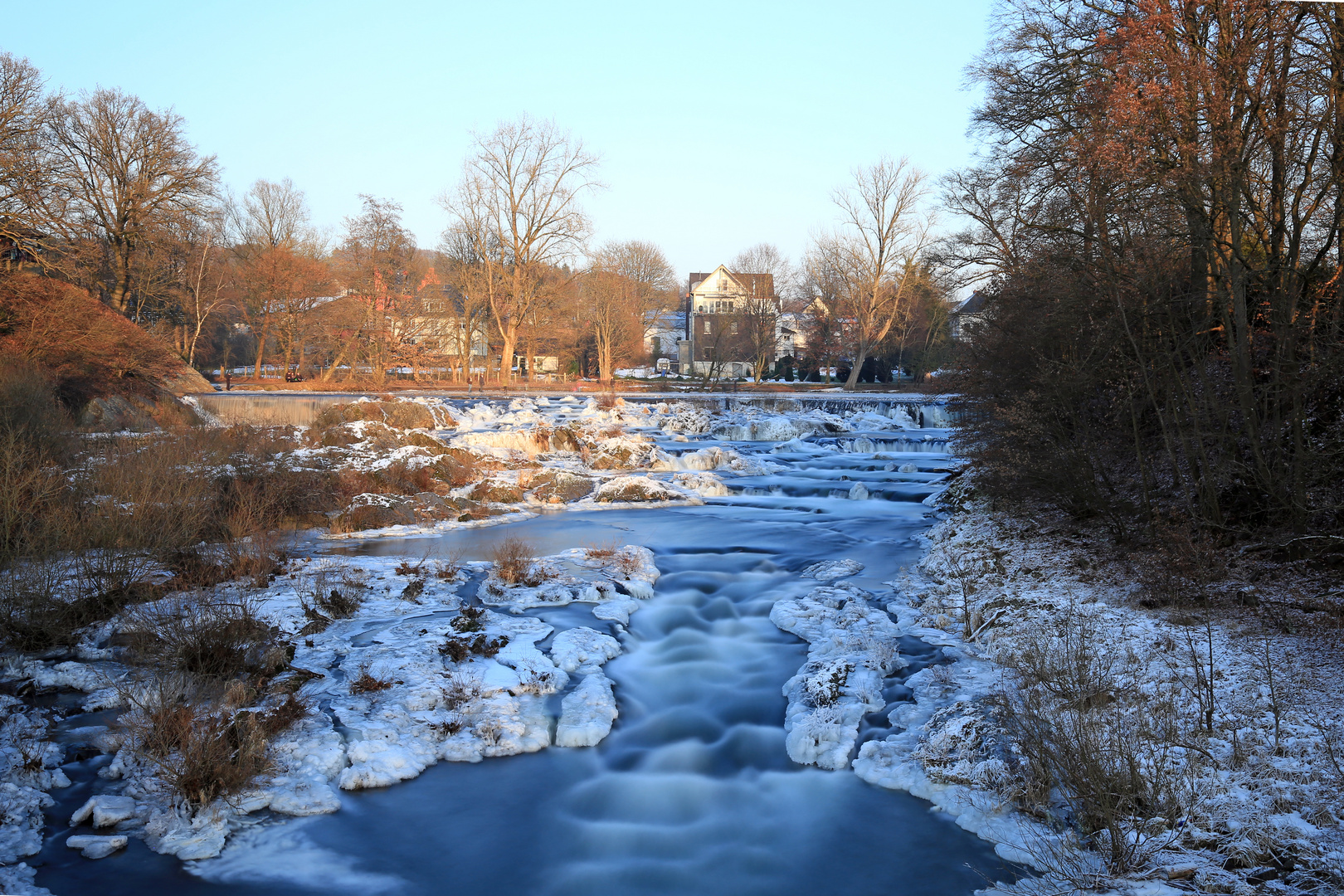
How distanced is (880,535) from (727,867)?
1038 centimetres

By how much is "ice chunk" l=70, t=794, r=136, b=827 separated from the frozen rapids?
0.19 meters

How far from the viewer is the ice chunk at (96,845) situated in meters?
5.11

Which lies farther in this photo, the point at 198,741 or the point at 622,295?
the point at 622,295

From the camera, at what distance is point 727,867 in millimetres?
5711

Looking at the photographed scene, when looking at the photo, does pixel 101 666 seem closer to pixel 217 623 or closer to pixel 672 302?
pixel 217 623

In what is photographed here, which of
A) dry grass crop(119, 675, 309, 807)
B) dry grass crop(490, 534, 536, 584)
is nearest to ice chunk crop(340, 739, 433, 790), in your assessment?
dry grass crop(119, 675, 309, 807)

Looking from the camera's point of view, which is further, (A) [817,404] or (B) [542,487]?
(A) [817,404]

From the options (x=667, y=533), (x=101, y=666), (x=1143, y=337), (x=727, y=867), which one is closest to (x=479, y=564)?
(x=667, y=533)

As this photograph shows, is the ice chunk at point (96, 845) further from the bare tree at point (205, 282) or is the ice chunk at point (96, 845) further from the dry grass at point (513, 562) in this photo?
the bare tree at point (205, 282)

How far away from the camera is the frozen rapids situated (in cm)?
523

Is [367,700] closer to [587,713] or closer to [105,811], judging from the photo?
[587,713]

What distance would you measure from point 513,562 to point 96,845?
6648 mm

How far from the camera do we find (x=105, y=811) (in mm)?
5418

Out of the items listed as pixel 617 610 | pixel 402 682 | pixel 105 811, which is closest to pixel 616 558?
pixel 617 610
